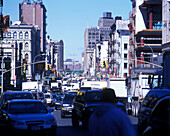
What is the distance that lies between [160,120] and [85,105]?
1073cm

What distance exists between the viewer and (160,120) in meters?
10.1

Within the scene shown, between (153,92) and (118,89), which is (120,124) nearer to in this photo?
(153,92)

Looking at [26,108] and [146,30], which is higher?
[146,30]

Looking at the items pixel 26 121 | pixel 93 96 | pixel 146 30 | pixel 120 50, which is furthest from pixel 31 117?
pixel 120 50

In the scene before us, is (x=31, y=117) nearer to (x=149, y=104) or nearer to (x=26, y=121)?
(x=26, y=121)

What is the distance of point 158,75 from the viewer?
34.2 m

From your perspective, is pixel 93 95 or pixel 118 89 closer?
pixel 93 95

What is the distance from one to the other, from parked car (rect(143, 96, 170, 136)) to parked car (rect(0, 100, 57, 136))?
6014 mm

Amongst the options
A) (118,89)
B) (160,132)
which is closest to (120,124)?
(160,132)

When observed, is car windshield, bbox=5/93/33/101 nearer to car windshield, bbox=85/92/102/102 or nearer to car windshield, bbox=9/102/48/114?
car windshield, bbox=85/92/102/102

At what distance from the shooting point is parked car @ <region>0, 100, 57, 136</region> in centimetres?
1593

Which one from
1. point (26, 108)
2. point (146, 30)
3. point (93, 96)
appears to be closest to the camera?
point (26, 108)

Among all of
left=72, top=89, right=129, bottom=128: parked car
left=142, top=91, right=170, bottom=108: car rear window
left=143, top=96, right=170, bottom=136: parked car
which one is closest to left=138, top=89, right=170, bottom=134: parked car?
left=142, top=91, right=170, bottom=108: car rear window

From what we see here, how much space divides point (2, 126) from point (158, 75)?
64.0 feet
